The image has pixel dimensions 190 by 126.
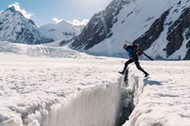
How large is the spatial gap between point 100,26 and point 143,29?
37.4 m

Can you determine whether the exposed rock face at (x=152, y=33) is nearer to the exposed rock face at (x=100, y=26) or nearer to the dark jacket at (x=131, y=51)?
the exposed rock face at (x=100, y=26)

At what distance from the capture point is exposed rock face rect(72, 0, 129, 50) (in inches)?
5677

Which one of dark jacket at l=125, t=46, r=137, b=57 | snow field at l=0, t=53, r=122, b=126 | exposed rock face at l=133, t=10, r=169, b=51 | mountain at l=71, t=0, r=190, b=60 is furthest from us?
exposed rock face at l=133, t=10, r=169, b=51

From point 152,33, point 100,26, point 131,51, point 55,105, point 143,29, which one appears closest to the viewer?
point 55,105

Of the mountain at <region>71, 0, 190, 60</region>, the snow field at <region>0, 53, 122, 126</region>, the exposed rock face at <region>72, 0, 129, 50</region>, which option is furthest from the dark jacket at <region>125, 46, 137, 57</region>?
the exposed rock face at <region>72, 0, 129, 50</region>

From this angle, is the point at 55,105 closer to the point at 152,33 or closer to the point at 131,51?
the point at 131,51

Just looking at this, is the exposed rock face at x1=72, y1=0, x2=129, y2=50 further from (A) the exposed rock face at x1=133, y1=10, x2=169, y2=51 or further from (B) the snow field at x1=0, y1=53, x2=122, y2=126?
(B) the snow field at x1=0, y1=53, x2=122, y2=126

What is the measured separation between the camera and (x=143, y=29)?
387ft

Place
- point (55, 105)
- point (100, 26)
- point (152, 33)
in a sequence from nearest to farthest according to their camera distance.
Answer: point (55, 105)
point (152, 33)
point (100, 26)

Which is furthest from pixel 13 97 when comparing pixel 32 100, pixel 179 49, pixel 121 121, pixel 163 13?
pixel 163 13

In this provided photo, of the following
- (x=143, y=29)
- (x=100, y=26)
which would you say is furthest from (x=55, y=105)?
(x=100, y=26)

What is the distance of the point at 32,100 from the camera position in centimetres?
794

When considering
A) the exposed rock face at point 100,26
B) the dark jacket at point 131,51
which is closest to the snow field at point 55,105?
the dark jacket at point 131,51

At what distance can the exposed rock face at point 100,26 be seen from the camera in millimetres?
144188
